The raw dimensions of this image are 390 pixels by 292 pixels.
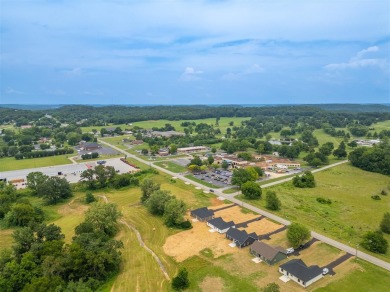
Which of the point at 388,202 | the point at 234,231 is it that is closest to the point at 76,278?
the point at 234,231

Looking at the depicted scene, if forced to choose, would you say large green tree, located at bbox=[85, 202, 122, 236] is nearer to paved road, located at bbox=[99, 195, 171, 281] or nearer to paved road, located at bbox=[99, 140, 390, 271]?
paved road, located at bbox=[99, 195, 171, 281]

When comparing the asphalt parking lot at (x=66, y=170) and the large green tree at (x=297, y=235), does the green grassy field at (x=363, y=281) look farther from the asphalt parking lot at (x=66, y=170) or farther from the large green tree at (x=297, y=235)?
the asphalt parking lot at (x=66, y=170)

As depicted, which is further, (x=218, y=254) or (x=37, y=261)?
(x=218, y=254)

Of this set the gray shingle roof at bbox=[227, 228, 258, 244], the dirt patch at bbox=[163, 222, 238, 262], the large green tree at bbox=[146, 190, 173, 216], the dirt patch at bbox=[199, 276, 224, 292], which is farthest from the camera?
the large green tree at bbox=[146, 190, 173, 216]

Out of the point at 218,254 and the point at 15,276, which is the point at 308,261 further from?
the point at 15,276

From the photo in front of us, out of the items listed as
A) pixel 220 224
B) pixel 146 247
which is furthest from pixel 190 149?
pixel 146 247

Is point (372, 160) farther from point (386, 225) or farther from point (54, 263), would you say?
point (54, 263)

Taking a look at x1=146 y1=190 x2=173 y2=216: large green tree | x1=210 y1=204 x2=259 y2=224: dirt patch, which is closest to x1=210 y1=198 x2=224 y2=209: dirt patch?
x1=210 y1=204 x2=259 y2=224: dirt patch

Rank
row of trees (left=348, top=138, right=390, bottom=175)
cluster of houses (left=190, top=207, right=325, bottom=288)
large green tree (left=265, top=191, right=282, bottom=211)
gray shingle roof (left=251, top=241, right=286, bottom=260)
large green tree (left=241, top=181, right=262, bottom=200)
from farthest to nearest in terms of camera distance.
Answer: row of trees (left=348, top=138, right=390, bottom=175) → large green tree (left=241, top=181, right=262, bottom=200) → large green tree (left=265, top=191, right=282, bottom=211) → gray shingle roof (left=251, top=241, right=286, bottom=260) → cluster of houses (left=190, top=207, right=325, bottom=288)
